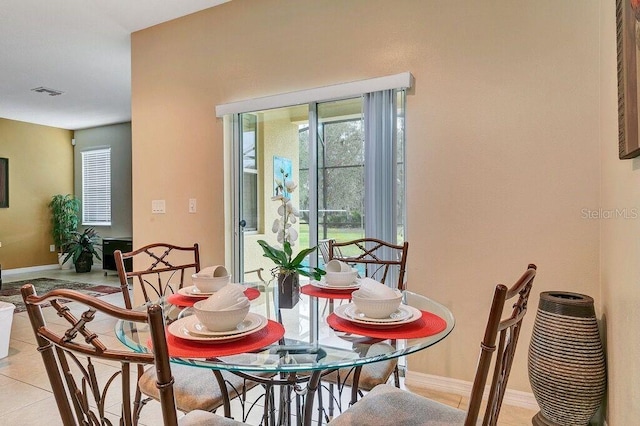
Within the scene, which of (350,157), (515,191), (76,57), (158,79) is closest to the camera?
(515,191)

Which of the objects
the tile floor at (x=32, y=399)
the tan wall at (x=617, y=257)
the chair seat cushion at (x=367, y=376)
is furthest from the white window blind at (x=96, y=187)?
the tan wall at (x=617, y=257)

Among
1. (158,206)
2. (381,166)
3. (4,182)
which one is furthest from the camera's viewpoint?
(4,182)

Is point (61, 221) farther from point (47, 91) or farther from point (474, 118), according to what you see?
point (474, 118)

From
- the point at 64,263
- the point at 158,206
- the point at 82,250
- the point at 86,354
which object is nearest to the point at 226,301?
the point at 86,354

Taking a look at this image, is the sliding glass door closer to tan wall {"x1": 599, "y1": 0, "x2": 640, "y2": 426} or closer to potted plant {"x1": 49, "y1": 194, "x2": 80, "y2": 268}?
tan wall {"x1": 599, "y1": 0, "x2": 640, "y2": 426}

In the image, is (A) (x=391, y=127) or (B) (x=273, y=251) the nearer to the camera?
(B) (x=273, y=251)

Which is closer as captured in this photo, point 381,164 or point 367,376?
point 367,376

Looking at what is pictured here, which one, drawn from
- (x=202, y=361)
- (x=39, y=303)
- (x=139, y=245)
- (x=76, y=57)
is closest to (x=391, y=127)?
(x=202, y=361)

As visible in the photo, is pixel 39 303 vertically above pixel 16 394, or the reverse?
pixel 39 303

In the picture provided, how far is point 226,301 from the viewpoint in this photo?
3.69 ft

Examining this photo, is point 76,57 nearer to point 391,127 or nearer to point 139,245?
point 139,245

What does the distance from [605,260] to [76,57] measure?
16.0 feet

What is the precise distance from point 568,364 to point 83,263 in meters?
7.49

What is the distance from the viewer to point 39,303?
2.89 ft
